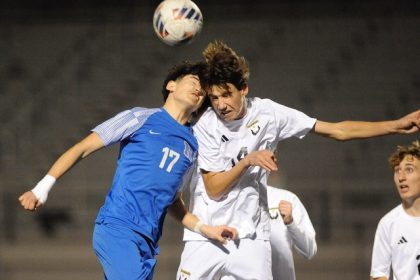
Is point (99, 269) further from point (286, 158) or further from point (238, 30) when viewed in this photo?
point (238, 30)

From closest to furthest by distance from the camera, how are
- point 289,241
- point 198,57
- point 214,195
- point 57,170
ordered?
point 57,170, point 214,195, point 289,241, point 198,57

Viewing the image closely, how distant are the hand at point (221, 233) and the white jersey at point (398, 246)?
1012mm

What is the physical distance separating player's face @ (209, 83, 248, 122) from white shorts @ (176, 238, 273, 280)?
2.24 feet

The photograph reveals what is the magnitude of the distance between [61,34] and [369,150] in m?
5.89

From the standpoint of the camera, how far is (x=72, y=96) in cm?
1355

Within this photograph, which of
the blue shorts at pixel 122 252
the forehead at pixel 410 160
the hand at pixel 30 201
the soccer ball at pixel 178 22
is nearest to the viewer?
the hand at pixel 30 201

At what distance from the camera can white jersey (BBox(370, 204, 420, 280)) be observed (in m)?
4.50

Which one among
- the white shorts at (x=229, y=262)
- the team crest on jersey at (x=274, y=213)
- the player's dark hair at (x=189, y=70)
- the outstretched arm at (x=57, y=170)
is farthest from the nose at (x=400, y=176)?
the outstretched arm at (x=57, y=170)

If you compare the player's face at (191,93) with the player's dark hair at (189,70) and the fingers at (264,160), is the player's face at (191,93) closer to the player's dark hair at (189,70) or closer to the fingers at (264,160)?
the player's dark hair at (189,70)

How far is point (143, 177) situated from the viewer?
4.02 meters

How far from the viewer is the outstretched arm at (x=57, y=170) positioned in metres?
3.61

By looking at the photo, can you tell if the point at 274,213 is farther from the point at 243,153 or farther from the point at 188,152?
the point at 188,152

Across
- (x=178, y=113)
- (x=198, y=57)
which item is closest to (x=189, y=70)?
(x=178, y=113)

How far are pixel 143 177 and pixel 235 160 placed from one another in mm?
520
